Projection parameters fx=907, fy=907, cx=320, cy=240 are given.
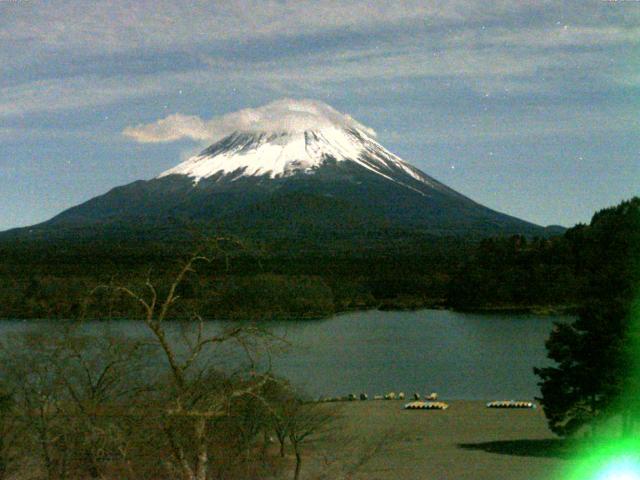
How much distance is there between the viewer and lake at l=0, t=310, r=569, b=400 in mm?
27328

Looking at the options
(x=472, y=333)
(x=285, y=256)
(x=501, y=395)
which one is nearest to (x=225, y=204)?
(x=285, y=256)

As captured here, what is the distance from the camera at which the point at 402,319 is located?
4872 centimetres

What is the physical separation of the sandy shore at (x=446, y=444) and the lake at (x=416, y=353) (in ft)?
8.99

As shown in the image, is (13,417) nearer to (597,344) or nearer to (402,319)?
(597,344)

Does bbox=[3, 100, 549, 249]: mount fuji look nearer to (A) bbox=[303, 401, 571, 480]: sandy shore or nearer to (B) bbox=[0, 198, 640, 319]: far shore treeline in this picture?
(B) bbox=[0, 198, 640, 319]: far shore treeline

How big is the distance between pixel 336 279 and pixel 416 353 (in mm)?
24012

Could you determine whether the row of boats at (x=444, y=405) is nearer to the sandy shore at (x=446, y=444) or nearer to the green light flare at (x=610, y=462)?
the sandy shore at (x=446, y=444)

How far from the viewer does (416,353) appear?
118 feet

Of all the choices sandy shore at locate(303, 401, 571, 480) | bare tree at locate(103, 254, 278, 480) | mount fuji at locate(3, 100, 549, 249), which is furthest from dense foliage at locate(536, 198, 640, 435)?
mount fuji at locate(3, 100, 549, 249)

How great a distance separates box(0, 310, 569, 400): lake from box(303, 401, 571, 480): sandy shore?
8.99 feet

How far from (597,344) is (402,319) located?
116ft

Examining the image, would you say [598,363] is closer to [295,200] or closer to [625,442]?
[625,442]

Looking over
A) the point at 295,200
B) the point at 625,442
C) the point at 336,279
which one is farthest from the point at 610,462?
the point at 295,200

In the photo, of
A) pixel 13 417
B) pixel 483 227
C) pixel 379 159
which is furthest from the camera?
pixel 379 159
